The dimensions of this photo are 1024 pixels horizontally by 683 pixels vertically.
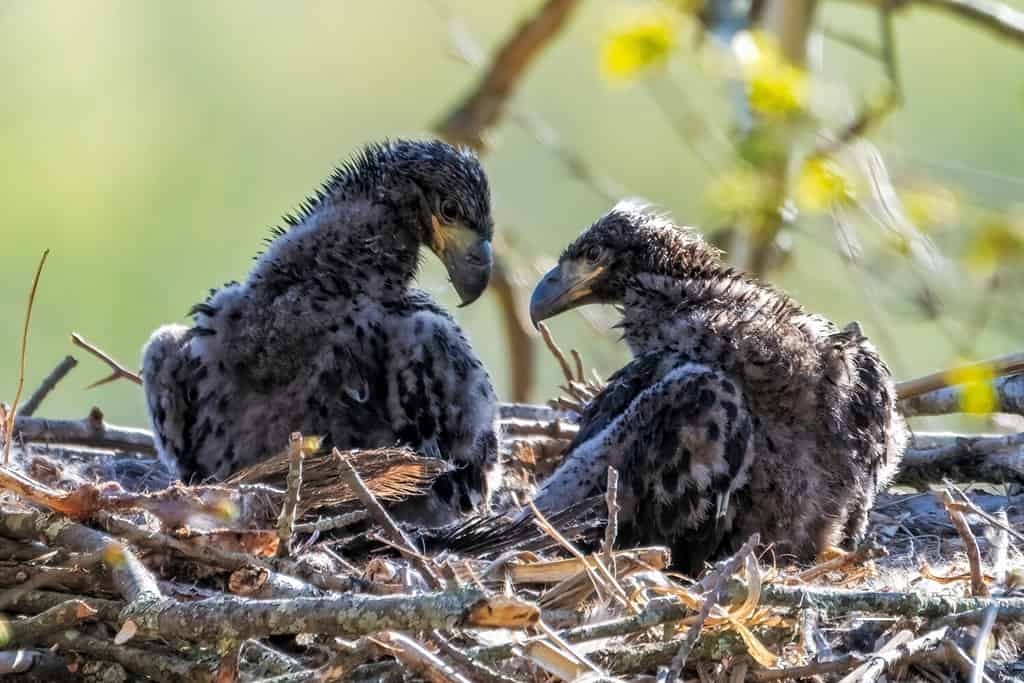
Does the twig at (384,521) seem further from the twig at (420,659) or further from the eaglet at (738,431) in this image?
the eaglet at (738,431)

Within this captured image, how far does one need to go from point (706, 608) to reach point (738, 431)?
4.27 ft

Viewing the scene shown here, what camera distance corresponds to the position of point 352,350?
18.8 ft

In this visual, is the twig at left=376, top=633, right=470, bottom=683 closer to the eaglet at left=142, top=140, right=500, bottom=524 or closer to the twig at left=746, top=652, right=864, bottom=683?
the twig at left=746, top=652, right=864, bottom=683

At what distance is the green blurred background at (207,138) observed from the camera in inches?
687

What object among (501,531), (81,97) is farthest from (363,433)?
(81,97)

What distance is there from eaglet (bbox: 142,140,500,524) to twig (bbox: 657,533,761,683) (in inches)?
57.5

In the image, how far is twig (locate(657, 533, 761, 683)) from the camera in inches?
160

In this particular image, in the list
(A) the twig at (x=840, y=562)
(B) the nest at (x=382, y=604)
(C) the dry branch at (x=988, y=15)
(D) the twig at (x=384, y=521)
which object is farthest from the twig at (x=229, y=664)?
(C) the dry branch at (x=988, y=15)

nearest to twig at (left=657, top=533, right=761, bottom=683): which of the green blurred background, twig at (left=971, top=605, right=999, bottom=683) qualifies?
twig at (left=971, top=605, right=999, bottom=683)

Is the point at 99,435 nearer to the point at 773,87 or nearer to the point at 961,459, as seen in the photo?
the point at 773,87

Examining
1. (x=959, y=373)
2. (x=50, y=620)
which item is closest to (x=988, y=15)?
(x=959, y=373)

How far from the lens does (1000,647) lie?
4898 millimetres

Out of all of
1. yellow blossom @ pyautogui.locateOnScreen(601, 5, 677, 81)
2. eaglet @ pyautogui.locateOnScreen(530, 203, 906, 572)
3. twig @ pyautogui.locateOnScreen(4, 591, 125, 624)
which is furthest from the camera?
yellow blossom @ pyautogui.locateOnScreen(601, 5, 677, 81)

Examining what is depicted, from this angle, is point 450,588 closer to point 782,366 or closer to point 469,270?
point 782,366
